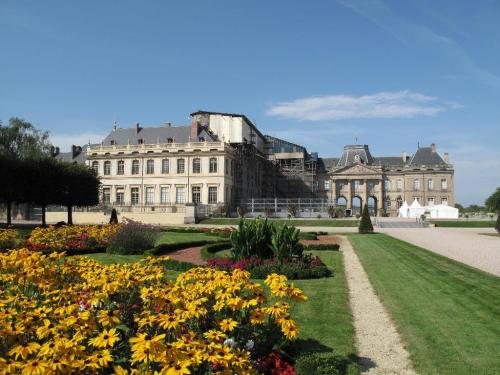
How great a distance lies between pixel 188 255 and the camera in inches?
642

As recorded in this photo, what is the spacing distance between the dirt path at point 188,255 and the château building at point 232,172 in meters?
32.8

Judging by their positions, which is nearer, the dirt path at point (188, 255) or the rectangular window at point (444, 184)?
the dirt path at point (188, 255)

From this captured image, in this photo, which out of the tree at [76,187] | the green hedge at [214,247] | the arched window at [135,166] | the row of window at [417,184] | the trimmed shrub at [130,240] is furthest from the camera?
the row of window at [417,184]

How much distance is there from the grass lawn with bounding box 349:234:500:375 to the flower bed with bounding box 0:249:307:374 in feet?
7.51

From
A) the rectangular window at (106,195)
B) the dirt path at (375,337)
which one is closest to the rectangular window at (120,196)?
the rectangular window at (106,195)

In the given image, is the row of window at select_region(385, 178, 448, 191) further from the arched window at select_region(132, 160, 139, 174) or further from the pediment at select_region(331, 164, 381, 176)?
the arched window at select_region(132, 160, 139, 174)

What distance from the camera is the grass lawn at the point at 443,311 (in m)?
5.72

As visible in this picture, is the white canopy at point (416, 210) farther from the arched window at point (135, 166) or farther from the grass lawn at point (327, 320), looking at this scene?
the grass lawn at point (327, 320)

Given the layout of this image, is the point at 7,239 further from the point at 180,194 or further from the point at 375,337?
the point at 180,194

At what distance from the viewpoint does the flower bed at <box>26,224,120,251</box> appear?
16.0 meters

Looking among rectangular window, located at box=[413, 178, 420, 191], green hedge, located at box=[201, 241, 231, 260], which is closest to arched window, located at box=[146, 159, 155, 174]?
green hedge, located at box=[201, 241, 231, 260]

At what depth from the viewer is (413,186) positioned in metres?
75.1

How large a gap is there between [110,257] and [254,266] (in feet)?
20.2

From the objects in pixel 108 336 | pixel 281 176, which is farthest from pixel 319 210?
pixel 108 336
